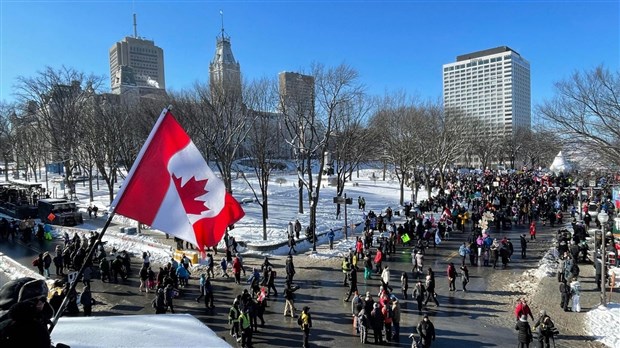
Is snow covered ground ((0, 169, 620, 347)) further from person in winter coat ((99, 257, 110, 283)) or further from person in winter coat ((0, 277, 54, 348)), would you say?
person in winter coat ((0, 277, 54, 348))

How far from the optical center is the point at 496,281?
1791cm

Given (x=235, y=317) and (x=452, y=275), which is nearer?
(x=235, y=317)

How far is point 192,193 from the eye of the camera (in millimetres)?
6949

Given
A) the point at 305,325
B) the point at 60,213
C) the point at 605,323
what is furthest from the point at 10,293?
the point at 60,213

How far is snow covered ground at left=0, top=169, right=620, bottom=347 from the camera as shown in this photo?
44.9ft

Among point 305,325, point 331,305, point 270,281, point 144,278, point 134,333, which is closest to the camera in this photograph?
point 134,333

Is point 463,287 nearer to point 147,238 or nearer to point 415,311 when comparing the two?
point 415,311

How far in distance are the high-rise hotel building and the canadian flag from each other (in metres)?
148

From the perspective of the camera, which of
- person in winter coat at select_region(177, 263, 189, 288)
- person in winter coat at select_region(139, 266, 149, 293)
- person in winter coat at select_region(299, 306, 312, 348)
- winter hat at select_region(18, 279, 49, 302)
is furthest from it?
person in winter coat at select_region(177, 263, 189, 288)

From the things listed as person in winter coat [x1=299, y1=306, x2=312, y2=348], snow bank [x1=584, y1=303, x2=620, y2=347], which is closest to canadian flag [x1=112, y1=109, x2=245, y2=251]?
person in winter coat [x1=299, y1=306, x2=312, y2=348]

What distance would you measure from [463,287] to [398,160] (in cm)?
2622

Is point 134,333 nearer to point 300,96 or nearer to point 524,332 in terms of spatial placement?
point 524,332

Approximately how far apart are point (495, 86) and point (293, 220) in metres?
142

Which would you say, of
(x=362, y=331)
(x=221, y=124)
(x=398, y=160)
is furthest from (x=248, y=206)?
(x=362, y=331)
